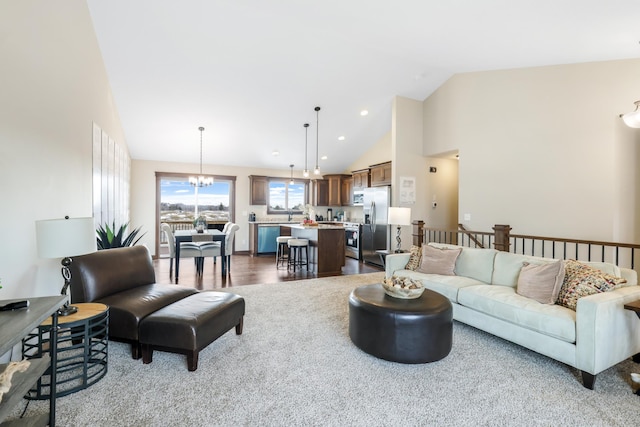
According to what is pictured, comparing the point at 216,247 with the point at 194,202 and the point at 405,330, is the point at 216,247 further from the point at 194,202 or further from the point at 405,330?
the point at 405,330

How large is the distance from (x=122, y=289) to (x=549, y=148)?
582 centimetres

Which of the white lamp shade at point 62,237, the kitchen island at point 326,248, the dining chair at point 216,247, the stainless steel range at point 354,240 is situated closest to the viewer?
the white lamp shade at point 62,237

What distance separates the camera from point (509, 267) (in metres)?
3.28

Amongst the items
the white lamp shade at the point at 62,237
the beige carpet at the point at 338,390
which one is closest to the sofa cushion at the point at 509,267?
the beige carpet at the point at 338,390

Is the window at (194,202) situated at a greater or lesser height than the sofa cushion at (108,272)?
greater

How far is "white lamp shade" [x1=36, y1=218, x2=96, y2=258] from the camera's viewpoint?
1960 millimetres

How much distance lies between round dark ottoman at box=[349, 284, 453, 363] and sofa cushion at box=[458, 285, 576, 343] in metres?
0.56

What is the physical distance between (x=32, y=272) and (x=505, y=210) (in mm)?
5949

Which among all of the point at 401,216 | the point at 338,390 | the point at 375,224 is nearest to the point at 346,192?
the point at 375,224

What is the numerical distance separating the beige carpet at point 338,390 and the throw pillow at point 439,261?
0.98 m

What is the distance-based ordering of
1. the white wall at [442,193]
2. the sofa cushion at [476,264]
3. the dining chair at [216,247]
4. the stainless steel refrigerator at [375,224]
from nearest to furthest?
the sofa cushion at [476,264] < the dining chair at [216,247] < the white wall at [442,193] < the stainless steel refrigerator at [375,224]

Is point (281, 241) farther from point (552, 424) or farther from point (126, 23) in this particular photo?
point (552, 424)

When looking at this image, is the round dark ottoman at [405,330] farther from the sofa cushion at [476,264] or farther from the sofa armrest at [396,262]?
the sofa armrest at [396,262]

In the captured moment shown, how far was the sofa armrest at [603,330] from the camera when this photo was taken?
210 centimetres
